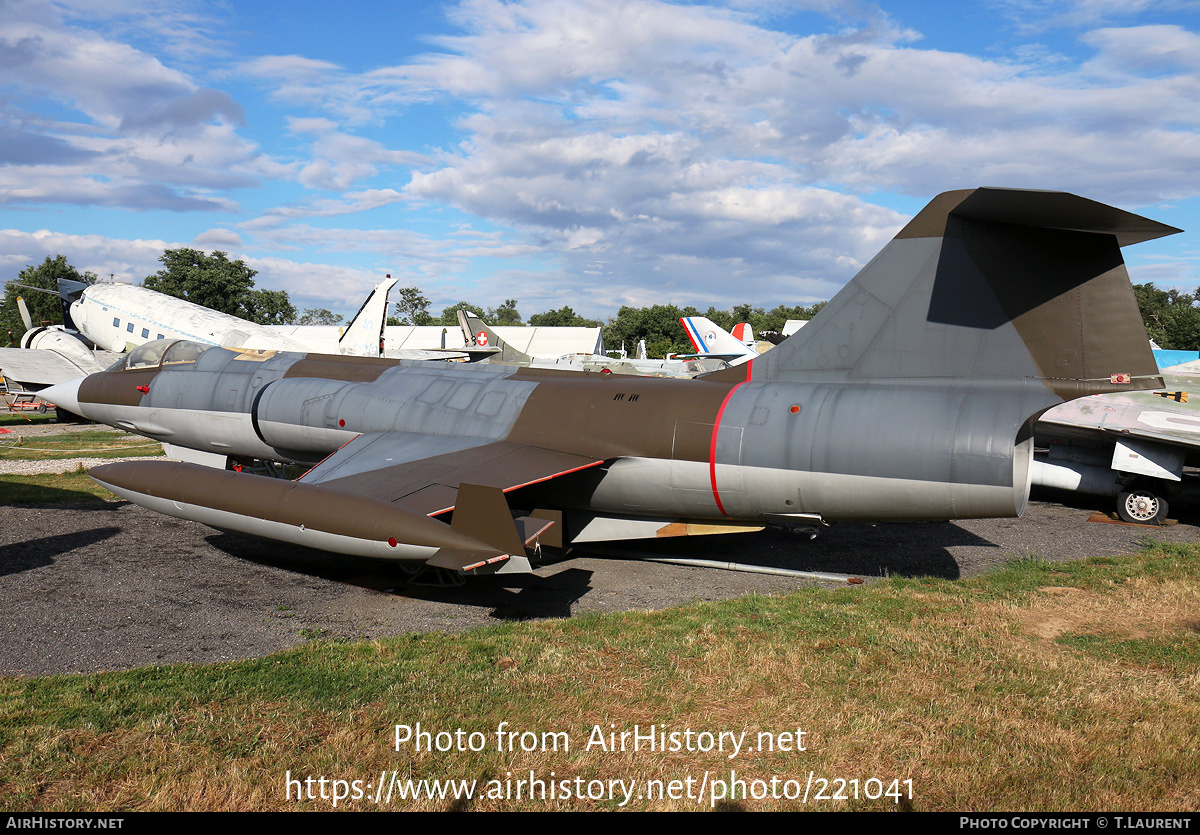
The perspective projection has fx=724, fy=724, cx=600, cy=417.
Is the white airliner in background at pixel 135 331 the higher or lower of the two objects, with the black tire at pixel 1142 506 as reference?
higher

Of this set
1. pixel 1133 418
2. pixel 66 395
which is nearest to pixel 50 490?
pixel 66 395

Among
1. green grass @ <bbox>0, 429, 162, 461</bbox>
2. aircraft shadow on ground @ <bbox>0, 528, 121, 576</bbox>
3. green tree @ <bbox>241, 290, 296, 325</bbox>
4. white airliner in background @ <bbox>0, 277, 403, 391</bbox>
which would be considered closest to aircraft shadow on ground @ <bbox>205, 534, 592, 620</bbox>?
aircraft shadow on ground @ <bbox>0, 528, 121, 576</bbox>

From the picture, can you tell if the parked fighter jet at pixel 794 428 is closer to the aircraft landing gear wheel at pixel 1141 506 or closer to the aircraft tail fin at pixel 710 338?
the aircraft landing gear wheel at pixel 1141 506

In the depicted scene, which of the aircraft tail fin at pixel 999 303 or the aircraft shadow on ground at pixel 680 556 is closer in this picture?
the aircraft tail fin at pixel 999 303

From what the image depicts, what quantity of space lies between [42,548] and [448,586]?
538 cm

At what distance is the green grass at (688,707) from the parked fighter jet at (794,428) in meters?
1.14

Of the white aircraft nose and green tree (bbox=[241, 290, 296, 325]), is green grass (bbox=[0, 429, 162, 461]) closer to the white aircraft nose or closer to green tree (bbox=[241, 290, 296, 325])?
the white aircraft nose

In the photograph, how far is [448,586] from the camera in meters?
8.75

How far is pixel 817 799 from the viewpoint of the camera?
424 centimetres

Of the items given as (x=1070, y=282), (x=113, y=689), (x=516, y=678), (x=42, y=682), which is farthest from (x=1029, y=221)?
(x=42, y=682)

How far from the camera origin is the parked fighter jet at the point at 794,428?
6.93 m

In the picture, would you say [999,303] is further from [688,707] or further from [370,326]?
[370,326]

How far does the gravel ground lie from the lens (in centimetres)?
662

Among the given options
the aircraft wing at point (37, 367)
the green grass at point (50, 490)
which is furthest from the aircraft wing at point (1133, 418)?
the aircraft wing at point (37, 367)
